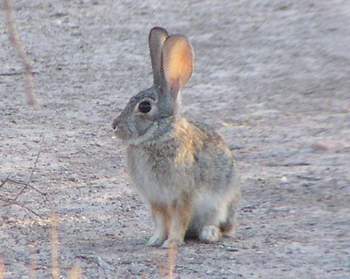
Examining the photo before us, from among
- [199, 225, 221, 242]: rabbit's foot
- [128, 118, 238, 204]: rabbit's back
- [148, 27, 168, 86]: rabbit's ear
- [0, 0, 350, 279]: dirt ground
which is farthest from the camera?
[148, 27, 168, 86]: rabbit's ear

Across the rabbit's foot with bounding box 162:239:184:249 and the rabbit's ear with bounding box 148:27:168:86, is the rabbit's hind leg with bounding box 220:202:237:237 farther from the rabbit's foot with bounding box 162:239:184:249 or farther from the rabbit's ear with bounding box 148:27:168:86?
the rabbit's ear with bounding box 148:27:168:86

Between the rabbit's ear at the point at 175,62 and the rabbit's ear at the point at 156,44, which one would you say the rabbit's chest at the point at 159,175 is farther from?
the rabbit's ear at the point at 156,44

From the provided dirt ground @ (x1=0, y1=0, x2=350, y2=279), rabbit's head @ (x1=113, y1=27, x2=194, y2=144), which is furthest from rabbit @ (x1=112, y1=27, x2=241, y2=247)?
dirt ground @ (x1=0, y1=0, x2=350, y2=279)

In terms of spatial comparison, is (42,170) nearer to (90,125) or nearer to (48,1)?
(90,125)

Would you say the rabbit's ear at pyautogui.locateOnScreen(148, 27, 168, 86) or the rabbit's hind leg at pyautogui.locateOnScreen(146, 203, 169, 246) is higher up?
the rabbit's ear at pyautogui.locateOnScreen(148, 27, 168, 86)

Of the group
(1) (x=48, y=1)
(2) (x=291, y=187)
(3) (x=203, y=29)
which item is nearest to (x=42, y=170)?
(2) (x=291, y=187)

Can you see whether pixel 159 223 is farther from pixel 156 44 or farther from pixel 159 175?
pixel 156 44

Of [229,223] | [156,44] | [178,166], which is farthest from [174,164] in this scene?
[156,44]
